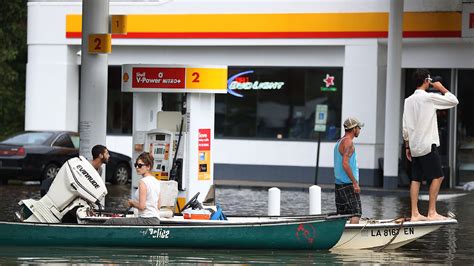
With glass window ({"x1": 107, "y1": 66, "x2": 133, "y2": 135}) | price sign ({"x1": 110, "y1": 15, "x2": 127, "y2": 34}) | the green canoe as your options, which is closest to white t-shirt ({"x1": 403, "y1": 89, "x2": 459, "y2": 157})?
the green canoe

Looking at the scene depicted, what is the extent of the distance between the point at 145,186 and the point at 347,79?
729 inches

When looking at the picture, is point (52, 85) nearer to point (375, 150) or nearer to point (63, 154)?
point (63, 154)

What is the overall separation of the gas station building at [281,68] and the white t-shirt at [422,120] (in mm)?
15532

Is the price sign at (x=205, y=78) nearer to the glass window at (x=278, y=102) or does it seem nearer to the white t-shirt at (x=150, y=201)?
the white t-shirt at (x=150, y=201)

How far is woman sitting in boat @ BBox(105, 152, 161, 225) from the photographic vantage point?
16516mm

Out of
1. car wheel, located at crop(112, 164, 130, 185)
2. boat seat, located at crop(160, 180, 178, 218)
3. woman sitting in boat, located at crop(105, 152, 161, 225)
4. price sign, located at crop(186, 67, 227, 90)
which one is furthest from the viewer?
car wheel, located at crop(112, 164, 130, 185)

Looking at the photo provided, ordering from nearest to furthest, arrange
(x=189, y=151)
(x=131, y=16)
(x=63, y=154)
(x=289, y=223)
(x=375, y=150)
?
1. (x=289, y=223)
2. (x=189, y=151)
3. (x=63, y=154)
4. (x=375, y=150)
5. (x=131, y=16)

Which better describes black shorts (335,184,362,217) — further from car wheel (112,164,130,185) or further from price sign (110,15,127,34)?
car wheel (112,164,130,185)

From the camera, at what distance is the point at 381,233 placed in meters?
16.8

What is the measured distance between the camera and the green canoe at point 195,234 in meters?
16.2

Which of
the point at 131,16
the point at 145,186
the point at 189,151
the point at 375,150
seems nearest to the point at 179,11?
the point at 131,16

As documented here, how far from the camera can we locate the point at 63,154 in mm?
31703

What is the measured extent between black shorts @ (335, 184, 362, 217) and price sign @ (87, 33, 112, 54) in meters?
5.17

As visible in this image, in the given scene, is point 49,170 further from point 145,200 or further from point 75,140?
point 145,200
